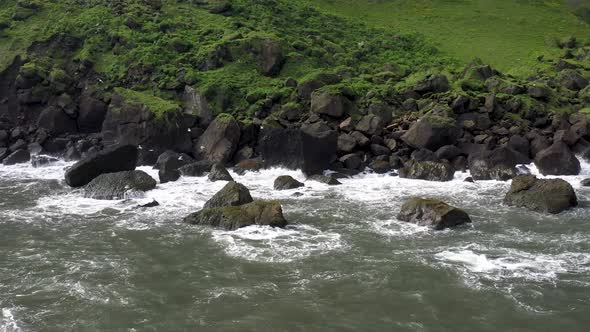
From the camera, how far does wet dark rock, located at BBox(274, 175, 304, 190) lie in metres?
30.7

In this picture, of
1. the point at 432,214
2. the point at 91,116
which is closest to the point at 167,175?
the point at 91,116

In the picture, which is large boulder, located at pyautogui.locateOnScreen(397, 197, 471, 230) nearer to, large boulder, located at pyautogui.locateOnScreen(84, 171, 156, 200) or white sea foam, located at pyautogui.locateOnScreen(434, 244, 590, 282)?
white sea foam, located at pyautogui.locateOnScreen(434, 244, 590, 282)

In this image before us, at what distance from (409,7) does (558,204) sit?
170ft

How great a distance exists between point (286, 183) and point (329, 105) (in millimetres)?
9919

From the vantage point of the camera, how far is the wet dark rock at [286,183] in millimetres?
30656

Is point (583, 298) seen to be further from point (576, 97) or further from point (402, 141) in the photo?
point (576, 97)

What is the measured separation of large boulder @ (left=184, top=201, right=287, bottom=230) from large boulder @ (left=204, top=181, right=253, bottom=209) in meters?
1.17

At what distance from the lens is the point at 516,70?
52.2 m

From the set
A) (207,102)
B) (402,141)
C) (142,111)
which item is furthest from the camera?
(207,102)

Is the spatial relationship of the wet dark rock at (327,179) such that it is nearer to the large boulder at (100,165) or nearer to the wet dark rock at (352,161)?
the wet dark rock at (352,161)

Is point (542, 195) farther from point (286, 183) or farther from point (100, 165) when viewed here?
point (100, 165)

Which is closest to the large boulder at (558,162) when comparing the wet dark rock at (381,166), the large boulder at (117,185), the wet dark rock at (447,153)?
the wet dark rock at (447,153)

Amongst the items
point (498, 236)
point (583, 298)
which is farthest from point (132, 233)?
point (583, 298)

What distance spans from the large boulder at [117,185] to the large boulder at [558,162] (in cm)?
2109
